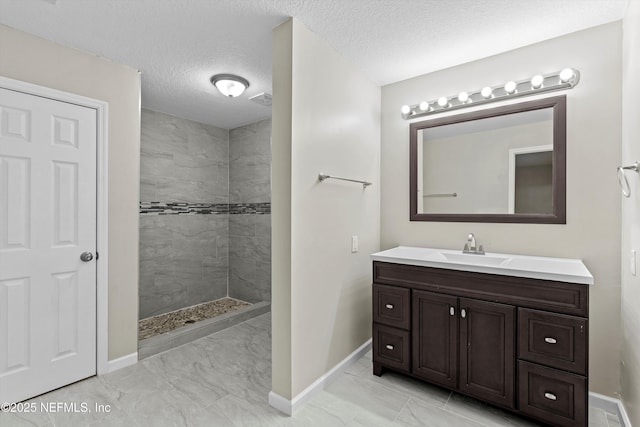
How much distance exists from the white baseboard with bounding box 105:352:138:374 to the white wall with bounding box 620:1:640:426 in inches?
125

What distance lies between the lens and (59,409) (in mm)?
1939

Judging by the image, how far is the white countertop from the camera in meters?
1.69

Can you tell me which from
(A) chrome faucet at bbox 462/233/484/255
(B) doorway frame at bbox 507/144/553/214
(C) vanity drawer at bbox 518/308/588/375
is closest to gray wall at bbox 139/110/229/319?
(A) chrome faucet at bbox 462/233/484/255

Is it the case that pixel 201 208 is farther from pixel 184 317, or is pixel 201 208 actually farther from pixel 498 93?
pixel 498 93

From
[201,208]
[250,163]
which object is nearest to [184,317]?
[201,208]

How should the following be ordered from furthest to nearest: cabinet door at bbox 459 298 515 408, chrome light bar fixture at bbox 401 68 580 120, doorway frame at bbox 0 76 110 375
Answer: doorway frame at bbox 0 76 110 375 → chrome light bar fixture at bbox 401 68 580 120 → cabinet door at bbox 459 298 515 408

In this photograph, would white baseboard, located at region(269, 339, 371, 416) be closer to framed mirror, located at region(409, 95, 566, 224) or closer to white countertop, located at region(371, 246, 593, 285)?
white countertop, located at region(371, 246, 593, 285)

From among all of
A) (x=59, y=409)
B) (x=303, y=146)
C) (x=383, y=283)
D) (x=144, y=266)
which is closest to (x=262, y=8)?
(x=303, y=146)

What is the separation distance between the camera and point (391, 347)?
2.24 meters

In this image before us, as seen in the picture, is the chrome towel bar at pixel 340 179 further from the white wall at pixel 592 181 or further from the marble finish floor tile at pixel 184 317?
the marble finish floor tile at pixel 184 317

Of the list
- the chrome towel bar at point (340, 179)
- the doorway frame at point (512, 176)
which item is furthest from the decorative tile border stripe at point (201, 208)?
the doorway frame at point (512, 176)

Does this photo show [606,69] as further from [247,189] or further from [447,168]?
[247,189]

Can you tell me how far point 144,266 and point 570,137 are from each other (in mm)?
4029

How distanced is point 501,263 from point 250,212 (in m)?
3.01
